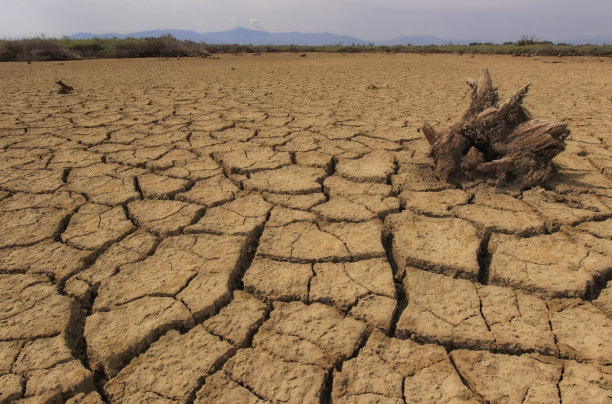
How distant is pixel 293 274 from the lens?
1.59 metres

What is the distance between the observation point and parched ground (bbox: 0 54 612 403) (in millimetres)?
1161

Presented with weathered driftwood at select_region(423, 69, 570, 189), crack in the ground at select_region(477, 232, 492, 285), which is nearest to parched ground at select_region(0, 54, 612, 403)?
crack in the ground at select_region(477, 232, 492, 285)

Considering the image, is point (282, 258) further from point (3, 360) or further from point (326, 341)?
point (3, 360)

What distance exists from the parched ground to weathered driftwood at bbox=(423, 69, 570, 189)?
0.43ft

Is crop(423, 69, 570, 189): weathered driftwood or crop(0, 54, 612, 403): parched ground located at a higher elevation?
crop(423, 69, 570, 189): weathered driftwood

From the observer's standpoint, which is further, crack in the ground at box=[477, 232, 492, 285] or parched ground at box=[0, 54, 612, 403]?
crack in the ground at box=[477, 232, 492, 285]

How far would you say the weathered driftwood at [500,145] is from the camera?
7.41 ft

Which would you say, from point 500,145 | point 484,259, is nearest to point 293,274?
point 484,259

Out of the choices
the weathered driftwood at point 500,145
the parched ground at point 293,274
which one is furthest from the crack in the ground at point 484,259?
the weathered driftwood at point 500,145

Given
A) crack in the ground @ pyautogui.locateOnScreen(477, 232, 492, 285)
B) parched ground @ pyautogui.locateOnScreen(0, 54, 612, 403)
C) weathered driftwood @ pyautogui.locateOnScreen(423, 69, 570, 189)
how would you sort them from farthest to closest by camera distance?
1. weathered driftwood @ pyautogui.locateOnScreen(423, 69, 570, 189)
2. crack in the ground @ pyautogui.locateOnScreen(477, 232, 492, 285)
3. parched ground @ pyautogui.locateOnScreen(0, 54, 612, 403)

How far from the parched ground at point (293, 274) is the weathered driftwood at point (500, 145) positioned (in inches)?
5.2

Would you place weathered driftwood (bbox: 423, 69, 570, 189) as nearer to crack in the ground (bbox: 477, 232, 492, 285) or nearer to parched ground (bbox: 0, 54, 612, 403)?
parched ground (bbox: 0, 54, 612, 403)

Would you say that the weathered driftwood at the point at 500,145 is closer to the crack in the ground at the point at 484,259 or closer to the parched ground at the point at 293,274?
the parched ground at the point at 293,274

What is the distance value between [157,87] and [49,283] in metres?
4.91
